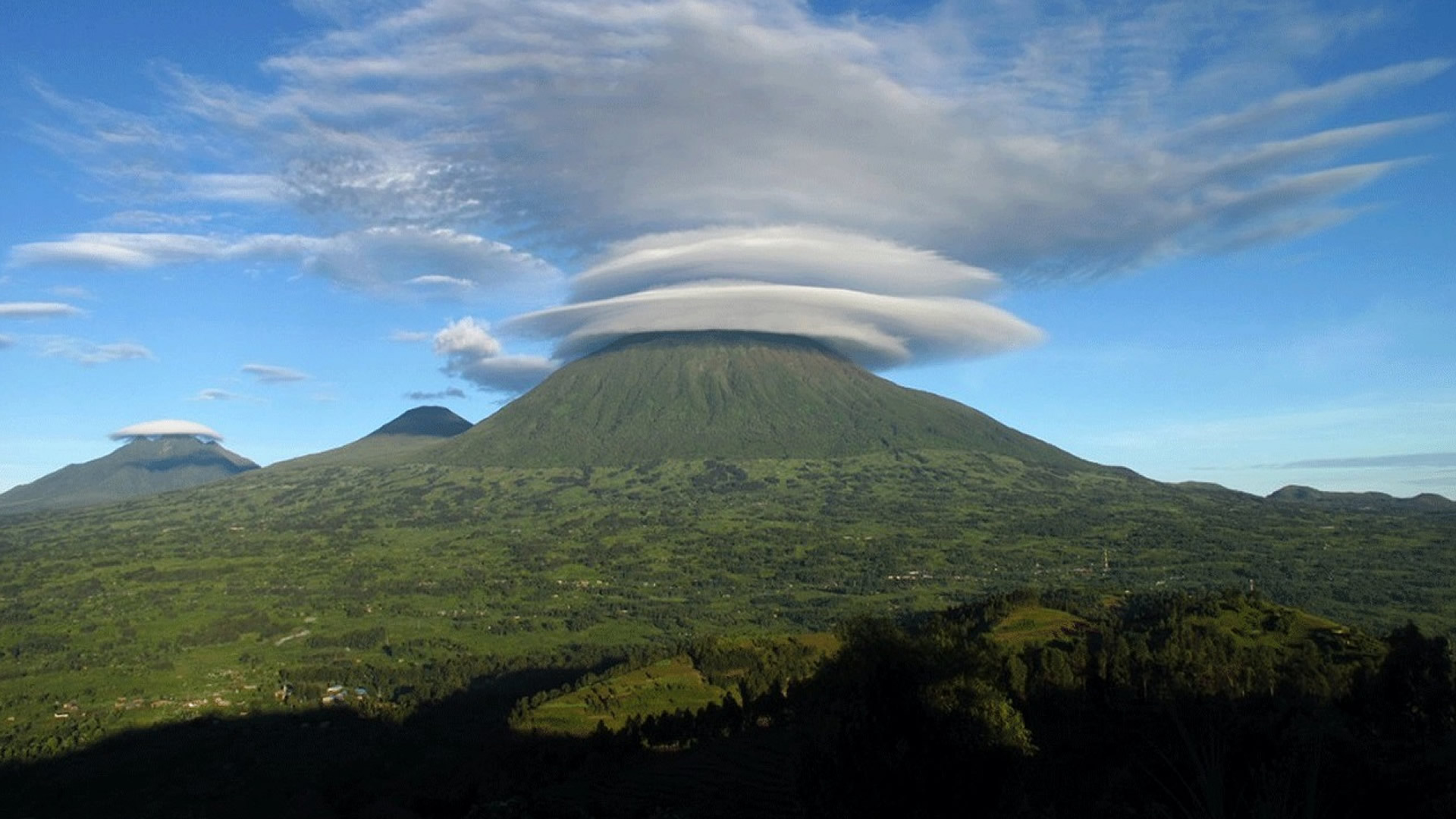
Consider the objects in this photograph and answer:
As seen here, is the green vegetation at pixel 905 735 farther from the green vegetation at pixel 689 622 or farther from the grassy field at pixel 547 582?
the grassy field at pixel 547 582

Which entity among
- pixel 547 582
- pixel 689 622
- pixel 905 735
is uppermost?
pixel 905 735

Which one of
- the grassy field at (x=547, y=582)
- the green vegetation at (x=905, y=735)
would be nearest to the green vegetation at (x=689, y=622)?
the green vegetation at (x=905, y=735)

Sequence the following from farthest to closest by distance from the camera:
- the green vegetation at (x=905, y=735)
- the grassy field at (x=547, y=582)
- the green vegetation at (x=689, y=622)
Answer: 1. the grassy field at (x=547, y=582)
2. the green vegetation at (x=689, y=622)
3. the green vegetation at (x=905, y=735)

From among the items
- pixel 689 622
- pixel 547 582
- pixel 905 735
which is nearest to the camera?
pixel 905 735

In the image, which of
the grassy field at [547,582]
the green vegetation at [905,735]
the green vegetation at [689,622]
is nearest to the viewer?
the green vegetation at [905,735]

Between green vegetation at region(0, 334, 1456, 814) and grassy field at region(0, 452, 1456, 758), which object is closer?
green vegetation at region(0, 334, 1456, 814)

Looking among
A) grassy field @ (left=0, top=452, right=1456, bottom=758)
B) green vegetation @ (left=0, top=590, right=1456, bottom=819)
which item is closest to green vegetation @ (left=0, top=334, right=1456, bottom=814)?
green vegetation @ (left=0, top=590, right=1456, bottom=819)

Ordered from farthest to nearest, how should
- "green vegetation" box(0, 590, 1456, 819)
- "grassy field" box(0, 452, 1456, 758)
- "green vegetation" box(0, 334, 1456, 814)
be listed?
"grassy field" box(0, 452, 1456, 758) < "green vegetation" box(0, 334, 1456, 814) < "green vegetation" box(0, 590, 1456, 819)

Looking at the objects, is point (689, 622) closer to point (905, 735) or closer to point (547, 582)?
point (547, 582)

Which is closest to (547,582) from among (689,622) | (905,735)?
(689,622)

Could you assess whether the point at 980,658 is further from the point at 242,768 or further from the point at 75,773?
the point at 75,773

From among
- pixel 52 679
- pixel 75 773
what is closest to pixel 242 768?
pixel 75 773

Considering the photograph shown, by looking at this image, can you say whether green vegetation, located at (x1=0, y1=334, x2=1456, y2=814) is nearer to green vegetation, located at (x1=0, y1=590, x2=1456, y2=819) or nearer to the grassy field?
green vegetation, located at (x1=0, y1=590, x2=1456, y2=819)
